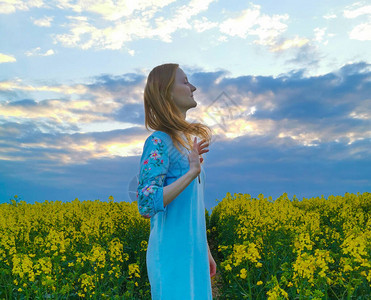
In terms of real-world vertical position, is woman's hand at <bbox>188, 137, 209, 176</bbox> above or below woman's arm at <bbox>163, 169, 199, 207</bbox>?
above

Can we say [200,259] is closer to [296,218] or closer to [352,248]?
[352,248]

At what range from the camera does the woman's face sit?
2.49 metres

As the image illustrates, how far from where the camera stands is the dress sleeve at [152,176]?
2115mm

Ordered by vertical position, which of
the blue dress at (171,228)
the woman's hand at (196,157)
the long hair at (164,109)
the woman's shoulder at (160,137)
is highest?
the long hair at (164,109)

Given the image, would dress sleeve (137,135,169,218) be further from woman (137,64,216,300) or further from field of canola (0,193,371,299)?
field of canola (0,193,371,299)

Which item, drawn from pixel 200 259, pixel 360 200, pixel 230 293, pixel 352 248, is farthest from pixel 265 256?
pixel 360 200

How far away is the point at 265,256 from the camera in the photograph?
5.33 metres

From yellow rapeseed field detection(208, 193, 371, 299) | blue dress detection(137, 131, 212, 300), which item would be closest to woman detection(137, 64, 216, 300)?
blue dress detection(137, 131, 212, 300)

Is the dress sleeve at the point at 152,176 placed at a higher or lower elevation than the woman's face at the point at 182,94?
lower

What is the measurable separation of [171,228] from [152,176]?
0.34 metres

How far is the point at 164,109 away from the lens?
2.42 meters

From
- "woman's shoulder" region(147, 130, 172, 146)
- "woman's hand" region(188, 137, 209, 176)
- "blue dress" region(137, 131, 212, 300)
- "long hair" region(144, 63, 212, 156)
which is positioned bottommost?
"blue dress" region(137, 131, 212, 300)

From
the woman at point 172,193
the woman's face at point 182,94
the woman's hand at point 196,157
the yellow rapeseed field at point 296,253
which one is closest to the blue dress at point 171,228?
the woman at point 172,193

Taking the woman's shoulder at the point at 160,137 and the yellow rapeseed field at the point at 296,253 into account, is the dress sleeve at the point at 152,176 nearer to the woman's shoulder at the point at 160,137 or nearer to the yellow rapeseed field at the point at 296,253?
the woman's shoulder at the point at 160,137
